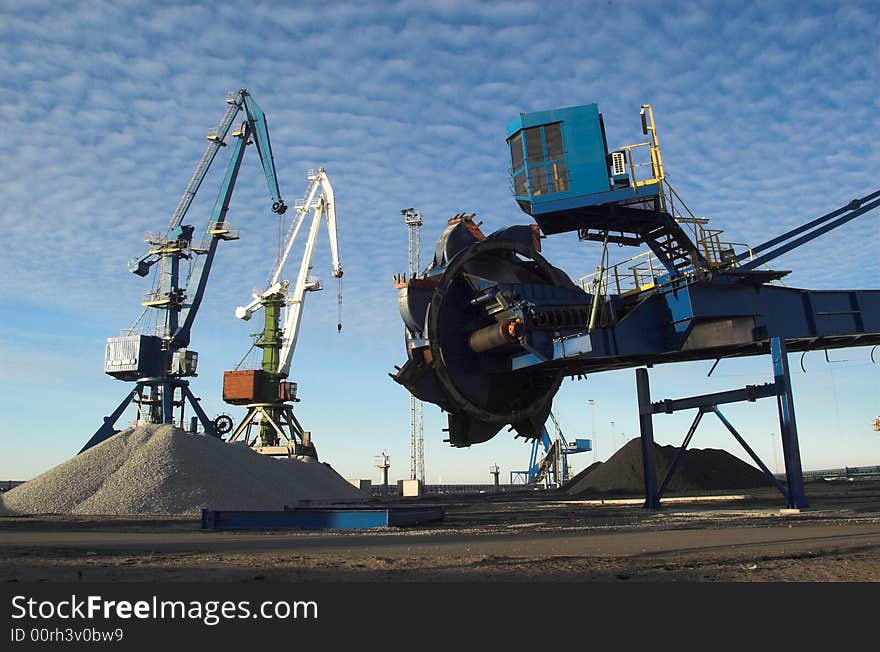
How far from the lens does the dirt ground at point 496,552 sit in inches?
328

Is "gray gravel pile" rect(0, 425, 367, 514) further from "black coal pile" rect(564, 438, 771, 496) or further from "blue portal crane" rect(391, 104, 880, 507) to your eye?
"black coal pile" rect(564, 438, 771, 496)

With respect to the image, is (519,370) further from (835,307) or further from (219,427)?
(219,427)

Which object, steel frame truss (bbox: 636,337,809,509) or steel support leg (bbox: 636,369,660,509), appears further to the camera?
steel support leg (bbox: 636,369,660,509)

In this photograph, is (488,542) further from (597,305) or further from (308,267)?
(308,267)

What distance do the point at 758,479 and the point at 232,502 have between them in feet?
89.9

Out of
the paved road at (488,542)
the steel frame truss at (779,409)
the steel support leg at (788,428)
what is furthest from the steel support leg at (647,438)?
the paved road at (488,542)

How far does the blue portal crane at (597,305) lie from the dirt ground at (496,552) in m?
3.96

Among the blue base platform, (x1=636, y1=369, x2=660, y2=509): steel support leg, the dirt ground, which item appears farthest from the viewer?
(x1=636, y1=369, x2=660, y2=509): steel support leg

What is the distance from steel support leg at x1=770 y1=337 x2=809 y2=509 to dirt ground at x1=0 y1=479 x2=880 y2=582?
71 cm

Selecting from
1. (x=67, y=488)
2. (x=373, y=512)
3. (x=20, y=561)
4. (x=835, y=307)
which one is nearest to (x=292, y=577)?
(x=20, y=561)

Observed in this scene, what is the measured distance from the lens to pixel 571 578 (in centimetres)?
786

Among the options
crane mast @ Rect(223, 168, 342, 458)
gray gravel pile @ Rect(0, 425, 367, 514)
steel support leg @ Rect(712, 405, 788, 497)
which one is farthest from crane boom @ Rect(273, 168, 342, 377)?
steel support leg @ Rect(712, 405, 788, 497)

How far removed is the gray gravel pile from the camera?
82.8 ft

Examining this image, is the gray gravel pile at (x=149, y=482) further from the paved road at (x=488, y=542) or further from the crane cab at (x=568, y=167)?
the crane cab at (x=568, y=167)
